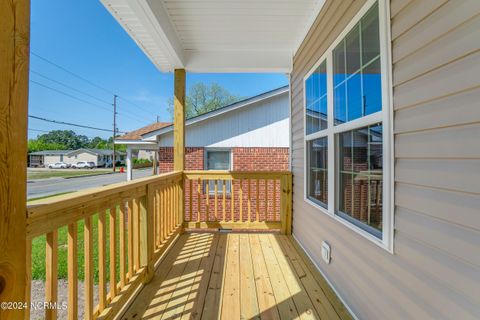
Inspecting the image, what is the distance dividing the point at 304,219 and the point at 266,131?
13.5 ft

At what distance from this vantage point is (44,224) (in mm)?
1146

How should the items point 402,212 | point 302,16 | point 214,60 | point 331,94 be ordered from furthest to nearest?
point 214,60 → point 302,16 → point 331,94 → point 402,212

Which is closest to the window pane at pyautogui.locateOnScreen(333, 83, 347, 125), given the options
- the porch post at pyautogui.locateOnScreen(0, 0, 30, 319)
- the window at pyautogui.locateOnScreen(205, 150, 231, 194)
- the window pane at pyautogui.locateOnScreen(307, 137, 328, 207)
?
the window pane at pyautogui.locateOnScreen(307, 137, 328, 207)

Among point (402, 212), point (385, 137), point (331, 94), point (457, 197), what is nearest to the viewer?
point (457, 197)

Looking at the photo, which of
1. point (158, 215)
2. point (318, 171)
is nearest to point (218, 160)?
point (158, 215)

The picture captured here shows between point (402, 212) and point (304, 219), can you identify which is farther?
point (304, 219)

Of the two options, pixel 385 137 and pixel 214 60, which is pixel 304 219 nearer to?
pixel 385 137

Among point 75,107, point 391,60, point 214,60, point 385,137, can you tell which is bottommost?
point 385,137

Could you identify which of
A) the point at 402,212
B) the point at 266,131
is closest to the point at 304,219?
the point at 402,212

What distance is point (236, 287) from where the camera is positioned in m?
2.21

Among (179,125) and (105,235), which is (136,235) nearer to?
(105,235)

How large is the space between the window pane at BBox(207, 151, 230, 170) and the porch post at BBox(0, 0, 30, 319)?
594 cm

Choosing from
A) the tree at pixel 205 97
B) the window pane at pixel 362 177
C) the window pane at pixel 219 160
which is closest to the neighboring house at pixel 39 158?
the window pane at pixel 362 177

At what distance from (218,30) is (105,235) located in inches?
104
